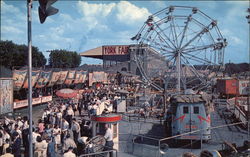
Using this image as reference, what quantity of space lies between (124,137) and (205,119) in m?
4.86

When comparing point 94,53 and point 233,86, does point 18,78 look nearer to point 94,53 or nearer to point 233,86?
point 233,86

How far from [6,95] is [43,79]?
25.1 feet

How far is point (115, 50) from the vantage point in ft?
256

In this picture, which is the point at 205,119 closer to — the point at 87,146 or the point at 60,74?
the point at 87,146

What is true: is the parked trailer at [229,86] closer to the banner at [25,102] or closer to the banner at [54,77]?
the banner at [54,77]

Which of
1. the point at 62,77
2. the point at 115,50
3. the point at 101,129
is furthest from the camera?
the point at 115,50

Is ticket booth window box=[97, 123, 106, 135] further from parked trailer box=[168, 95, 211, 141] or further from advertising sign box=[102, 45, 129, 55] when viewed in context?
advertising sign box=[102, 45, 129, 55]

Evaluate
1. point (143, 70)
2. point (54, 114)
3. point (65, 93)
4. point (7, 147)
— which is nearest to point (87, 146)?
point (7, 147)

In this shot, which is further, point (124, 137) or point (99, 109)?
point (99, 109)

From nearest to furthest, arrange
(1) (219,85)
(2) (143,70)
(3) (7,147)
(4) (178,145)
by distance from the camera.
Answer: (3) (7,147) < (4) (178,145) < (2) (143,70) < (1) (219,85)

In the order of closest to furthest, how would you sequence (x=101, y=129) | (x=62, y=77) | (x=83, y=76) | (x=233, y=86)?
(x=101, y=129) → (x=62, y=77) → (x=233, y=86) → (x=83, y=76)

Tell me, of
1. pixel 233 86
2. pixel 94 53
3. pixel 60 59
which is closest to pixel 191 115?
pixel 233 86

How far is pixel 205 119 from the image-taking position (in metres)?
14.0

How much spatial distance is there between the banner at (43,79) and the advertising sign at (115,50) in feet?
167
